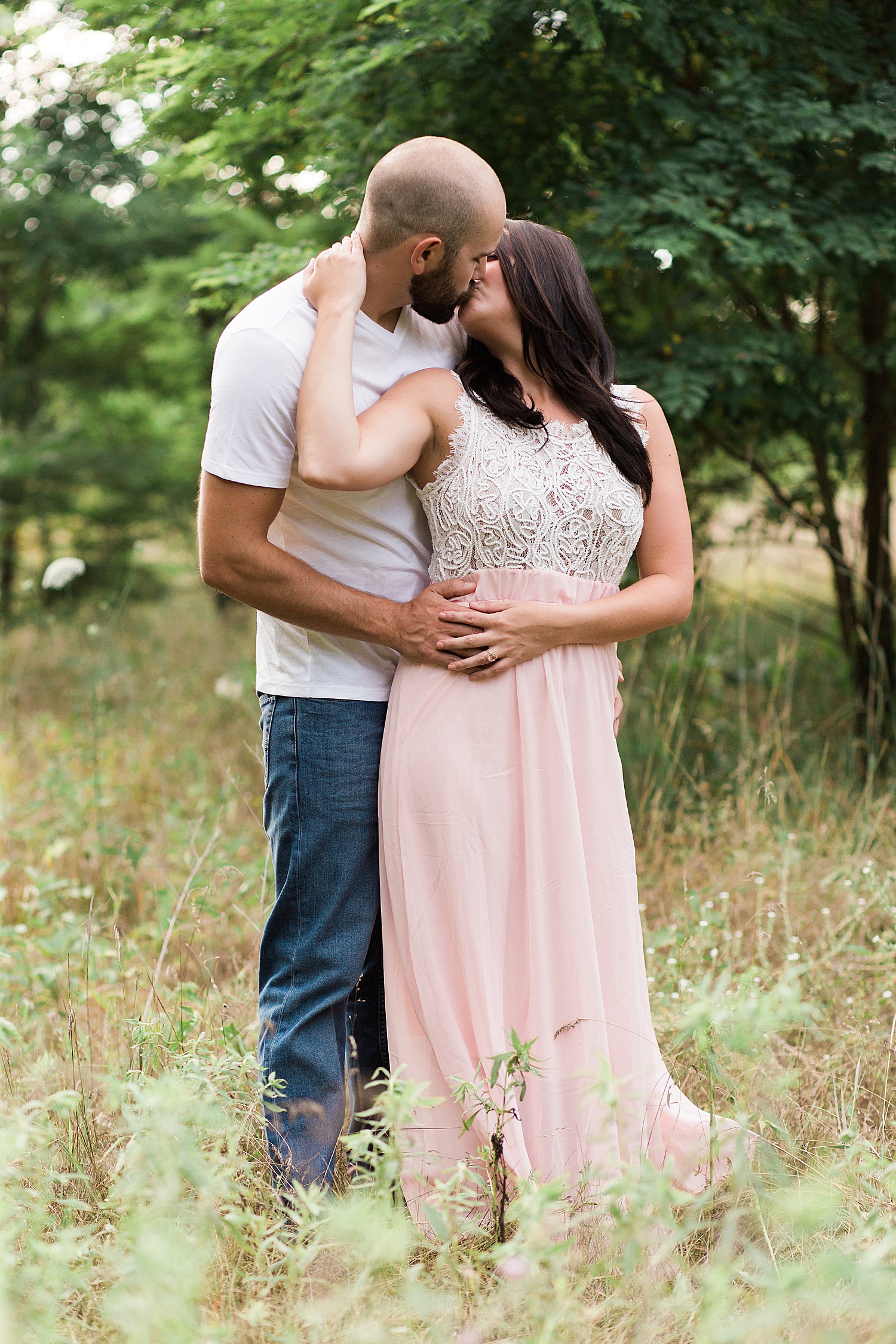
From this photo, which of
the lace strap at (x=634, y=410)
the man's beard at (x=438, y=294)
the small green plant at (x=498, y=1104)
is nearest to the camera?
the small green plant at (x=498, y=1104)

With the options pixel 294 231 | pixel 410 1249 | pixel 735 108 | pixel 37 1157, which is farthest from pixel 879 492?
pixel 37 1157

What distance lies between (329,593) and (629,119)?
2.65 meters

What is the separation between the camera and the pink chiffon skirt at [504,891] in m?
2.25

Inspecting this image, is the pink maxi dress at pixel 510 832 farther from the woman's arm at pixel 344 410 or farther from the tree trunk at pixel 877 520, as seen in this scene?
the tree trunk at pixel 877 520

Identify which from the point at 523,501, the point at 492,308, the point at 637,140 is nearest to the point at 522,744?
the point at 523,501

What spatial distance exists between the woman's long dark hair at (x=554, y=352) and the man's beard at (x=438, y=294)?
128 mm

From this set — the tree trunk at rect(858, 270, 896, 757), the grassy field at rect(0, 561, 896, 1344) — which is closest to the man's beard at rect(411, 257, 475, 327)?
the grassy field at rect(0, 561, 896, 1344)

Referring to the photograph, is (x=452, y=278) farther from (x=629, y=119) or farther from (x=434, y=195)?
(x=629, y=119)

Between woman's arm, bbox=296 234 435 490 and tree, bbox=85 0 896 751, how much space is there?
1.53 meters

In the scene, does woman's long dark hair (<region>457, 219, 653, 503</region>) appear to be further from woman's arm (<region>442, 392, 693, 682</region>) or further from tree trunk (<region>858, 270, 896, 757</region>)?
tree trunk (<region>858, 270, 896, 757</region>)

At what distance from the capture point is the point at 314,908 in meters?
2.28

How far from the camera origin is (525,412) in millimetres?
2285

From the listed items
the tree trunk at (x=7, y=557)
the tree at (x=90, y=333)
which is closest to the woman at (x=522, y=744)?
the tree at (x=90, y=333)

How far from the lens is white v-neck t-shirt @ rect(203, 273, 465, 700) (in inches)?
81.3
